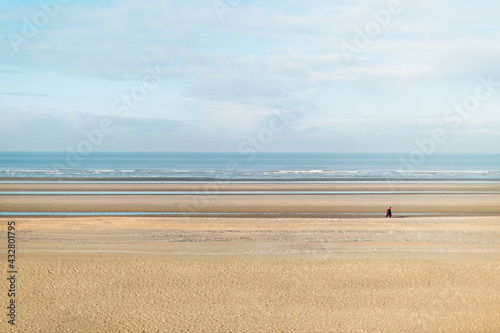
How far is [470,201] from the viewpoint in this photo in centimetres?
3662

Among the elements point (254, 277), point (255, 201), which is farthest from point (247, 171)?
point (254, 277)

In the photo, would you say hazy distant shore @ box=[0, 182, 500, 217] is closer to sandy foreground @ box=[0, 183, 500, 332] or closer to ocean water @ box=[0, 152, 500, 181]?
sandy foreground @ box=[0, 183, 500, 332]

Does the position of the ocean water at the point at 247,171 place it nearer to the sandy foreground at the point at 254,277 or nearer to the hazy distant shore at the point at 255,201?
the hazy distant shore at the point at 255,201

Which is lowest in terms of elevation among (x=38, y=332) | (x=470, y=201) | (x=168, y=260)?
(x=38, y=332)

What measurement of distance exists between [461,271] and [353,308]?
19.3 ft

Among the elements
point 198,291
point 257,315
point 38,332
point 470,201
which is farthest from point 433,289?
point 470,201

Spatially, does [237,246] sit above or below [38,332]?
above

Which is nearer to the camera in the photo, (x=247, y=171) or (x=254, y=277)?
(x=254, y=277)

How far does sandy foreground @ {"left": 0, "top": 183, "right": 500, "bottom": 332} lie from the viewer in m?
11.7

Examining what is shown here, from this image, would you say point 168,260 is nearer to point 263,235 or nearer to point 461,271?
point 263,235

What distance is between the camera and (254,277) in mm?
14922

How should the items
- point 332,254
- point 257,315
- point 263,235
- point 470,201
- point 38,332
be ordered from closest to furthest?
point 38,332 → point 257,315 → point 332,254 → point 263,235 → point 470,201

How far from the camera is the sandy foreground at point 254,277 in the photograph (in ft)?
38.3

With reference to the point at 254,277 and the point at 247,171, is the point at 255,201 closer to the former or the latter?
the point at 254,277
